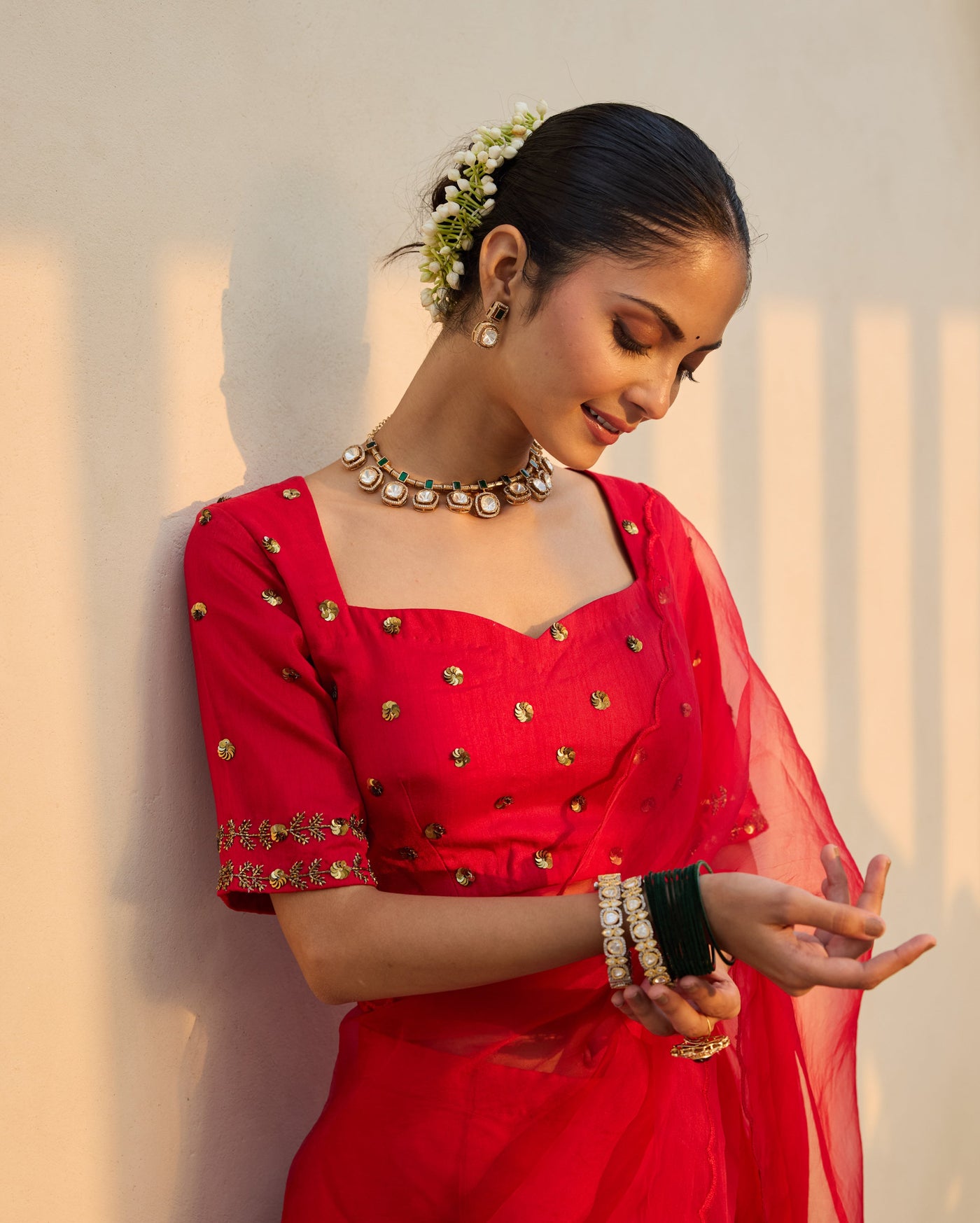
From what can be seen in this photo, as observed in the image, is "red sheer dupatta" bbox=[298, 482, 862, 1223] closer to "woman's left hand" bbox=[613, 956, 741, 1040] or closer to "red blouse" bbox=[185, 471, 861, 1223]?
"red blouse" bbox=[185, 471, 861, 1223]

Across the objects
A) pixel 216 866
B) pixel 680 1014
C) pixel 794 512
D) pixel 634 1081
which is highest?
pixel 794 512

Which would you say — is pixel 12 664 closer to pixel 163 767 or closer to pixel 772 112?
pixel 163 767

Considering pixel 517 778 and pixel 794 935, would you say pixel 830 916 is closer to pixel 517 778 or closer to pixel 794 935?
pixel 794 935

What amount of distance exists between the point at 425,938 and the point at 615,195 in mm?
685

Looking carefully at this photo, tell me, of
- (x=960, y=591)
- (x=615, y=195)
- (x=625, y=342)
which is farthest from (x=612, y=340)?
(x=960, y=591)

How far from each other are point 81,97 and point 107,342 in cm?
22

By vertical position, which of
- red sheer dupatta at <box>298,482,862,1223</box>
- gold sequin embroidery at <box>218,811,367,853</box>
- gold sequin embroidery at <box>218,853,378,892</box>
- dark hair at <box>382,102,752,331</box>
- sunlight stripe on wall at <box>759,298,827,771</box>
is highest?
dark hair at <box>382,102,752,331</box>

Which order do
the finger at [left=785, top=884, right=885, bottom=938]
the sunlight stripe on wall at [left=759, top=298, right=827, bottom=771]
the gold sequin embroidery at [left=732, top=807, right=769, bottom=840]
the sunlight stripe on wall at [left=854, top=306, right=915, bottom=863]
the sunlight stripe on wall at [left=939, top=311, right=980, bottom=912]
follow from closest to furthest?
the finger at [left=785, top=884, right=885, bottom=938] < the gold sequin embroidery at [left=732, top=807, right=769, bottom=840] < the sunlight stripe on wall at [left=759, top=298, right=827, bottom=771] < the sunlight stripe on wall at [left=854, top=306, right=915, bottom=863] < the sunlight stripe on wall at [left=939, top=311, right=980, bottom=912]

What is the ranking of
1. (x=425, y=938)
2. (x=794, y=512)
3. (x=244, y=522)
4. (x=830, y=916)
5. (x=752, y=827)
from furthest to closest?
(x=794, y=512) → (x=752, y=827) → (x=244, y=522) → (x=425, y=938) → (x=830, y=916)

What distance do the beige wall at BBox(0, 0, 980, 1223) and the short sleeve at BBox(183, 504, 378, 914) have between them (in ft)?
0.33

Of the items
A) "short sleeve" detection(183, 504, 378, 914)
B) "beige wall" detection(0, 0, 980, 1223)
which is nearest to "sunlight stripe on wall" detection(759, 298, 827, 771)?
"beige wall" detection(0, 0, 980, 1223)

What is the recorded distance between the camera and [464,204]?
1220mm

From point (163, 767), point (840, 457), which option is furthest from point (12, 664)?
point (840, 457)

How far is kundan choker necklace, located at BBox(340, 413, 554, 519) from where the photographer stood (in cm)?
123
